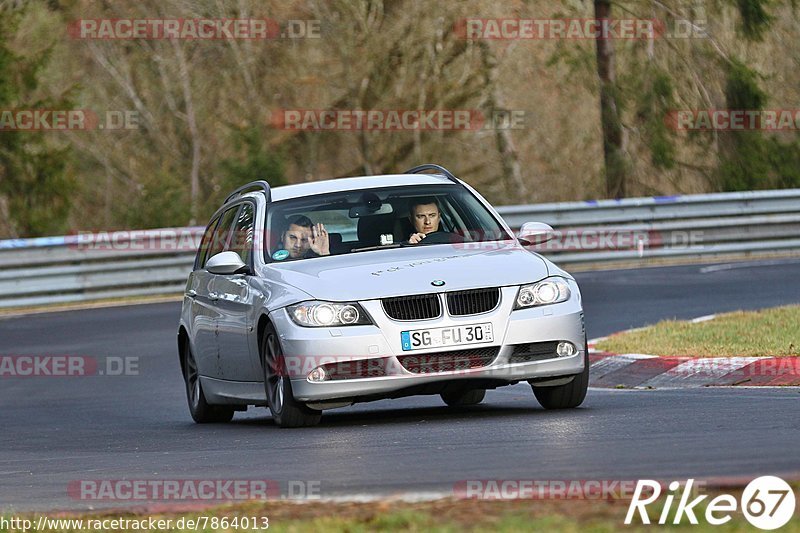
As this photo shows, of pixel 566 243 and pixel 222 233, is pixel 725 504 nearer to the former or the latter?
pixel 222 233

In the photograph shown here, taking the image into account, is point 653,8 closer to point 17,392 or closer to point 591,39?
point 591,39

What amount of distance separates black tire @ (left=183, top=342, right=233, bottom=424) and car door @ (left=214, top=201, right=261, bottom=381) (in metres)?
0.74

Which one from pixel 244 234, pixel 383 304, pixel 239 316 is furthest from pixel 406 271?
pixel 244 234

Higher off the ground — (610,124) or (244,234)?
(244,234)

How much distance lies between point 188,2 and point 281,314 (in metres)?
28.2

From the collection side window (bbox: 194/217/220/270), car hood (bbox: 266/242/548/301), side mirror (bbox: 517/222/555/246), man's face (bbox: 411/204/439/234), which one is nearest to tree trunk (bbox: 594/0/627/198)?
side window (bbox: 194/217/220/270)

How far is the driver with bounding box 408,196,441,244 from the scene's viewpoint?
11375mm

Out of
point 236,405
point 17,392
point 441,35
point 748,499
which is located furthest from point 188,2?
point 748,499

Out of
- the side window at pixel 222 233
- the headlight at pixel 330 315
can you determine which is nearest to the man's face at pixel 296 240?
the headlight at pixel 330 315

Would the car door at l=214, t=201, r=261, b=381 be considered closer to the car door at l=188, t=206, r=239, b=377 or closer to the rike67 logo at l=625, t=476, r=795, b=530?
the car door at l=188, t=206, r=239, b=377

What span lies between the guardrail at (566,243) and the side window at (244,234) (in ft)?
42.7

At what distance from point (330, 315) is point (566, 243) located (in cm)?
1619

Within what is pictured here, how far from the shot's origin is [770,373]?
39.8ft

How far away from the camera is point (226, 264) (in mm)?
11391
